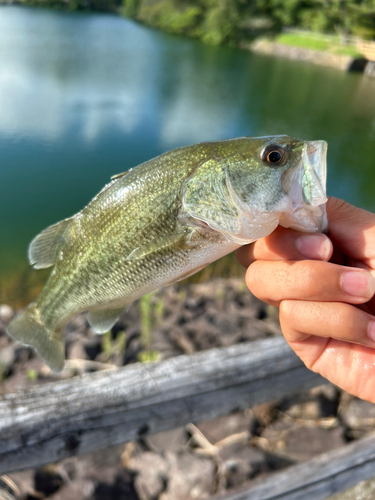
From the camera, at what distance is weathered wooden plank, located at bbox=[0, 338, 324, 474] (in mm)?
1405

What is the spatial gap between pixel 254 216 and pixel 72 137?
9.95 meters

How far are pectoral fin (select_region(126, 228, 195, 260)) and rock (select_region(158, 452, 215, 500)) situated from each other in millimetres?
1657

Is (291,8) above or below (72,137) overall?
above

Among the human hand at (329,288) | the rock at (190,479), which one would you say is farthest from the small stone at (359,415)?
the human hand at (329,288)

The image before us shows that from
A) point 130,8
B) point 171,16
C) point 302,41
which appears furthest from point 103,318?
point 130,8

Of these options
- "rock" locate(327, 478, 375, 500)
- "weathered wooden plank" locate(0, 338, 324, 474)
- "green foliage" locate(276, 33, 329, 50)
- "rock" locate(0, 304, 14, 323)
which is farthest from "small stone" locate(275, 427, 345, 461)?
"green foliage" locate(276, 33, 329, 50)

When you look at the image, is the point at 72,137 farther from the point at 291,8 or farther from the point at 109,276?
the point at 291,8

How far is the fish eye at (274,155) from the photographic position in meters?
1.22

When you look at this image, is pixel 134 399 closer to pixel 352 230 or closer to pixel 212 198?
pixel 212 198

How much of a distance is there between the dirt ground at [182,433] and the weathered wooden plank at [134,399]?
19.0 inches

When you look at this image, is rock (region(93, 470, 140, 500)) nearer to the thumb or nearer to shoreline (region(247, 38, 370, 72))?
the thumb

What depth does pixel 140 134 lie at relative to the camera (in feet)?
34.6

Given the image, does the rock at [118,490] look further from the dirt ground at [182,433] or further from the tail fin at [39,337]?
the tail fin at [39,337]

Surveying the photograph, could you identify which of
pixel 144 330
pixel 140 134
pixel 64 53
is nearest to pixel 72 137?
pixel 140 134
